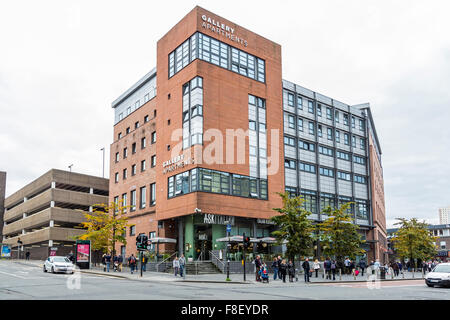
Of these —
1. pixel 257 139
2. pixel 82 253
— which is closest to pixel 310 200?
pixel 257 139

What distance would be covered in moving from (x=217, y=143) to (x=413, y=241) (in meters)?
30.8

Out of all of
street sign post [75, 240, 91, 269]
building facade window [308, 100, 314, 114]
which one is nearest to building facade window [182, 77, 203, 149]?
street sign post [75, 240, 91, 269]

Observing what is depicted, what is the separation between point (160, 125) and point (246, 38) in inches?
488

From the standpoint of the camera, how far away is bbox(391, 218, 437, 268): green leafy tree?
57969mm

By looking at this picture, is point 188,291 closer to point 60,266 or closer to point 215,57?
point 60,266

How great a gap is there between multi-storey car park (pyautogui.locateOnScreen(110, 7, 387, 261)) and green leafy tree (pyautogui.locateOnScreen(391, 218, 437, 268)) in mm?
9013

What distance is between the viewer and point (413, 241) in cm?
5806

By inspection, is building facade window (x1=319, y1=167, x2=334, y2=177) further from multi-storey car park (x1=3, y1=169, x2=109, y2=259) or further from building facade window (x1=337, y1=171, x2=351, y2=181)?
multi-storey car park (x1=3, y1=169, x2=109, y2=259)

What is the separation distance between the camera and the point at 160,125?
48.4m

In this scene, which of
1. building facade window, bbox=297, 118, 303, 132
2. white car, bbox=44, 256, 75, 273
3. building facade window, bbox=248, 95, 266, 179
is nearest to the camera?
white car, bbox=44, 256, 75, 273

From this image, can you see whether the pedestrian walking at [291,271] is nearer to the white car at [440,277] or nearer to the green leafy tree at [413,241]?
the white car at [440,277]
